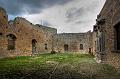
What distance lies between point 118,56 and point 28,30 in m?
19.4

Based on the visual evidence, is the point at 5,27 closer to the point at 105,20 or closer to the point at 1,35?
the point at 1,35

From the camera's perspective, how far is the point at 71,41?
42844mm

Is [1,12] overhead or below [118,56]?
overhead

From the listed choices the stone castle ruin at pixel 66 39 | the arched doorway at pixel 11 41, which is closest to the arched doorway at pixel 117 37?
the stone castle ruin at pixel 66 39

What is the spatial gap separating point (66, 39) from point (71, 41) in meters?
1.08

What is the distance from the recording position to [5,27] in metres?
23.0

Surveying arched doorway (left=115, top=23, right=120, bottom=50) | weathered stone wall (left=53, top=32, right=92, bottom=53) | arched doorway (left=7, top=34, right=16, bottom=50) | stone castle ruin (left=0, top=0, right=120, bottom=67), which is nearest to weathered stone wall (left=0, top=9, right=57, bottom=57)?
stone castle ruin (left=0, top=0, right=120, bottom=67)

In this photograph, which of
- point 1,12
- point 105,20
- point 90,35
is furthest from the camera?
point 90,35

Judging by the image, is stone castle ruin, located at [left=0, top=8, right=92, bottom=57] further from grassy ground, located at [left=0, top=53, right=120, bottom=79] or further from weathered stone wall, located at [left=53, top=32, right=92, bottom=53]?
grassy ground, located at [left=0, top=53, right=120, bottom=79]

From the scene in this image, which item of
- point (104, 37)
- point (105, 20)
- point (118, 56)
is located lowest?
point (118, 56)

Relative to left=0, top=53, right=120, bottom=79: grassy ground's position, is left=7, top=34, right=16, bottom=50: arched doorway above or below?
above

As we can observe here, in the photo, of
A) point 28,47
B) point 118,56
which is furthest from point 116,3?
point 28,47

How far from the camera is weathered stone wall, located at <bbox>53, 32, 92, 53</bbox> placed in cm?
4184

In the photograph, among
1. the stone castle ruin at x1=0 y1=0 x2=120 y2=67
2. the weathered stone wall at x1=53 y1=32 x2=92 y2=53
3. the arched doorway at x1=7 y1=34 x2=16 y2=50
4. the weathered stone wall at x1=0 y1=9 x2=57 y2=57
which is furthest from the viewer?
the weathered stone wall at x1=53 y1=32 x2=92 y2=53
